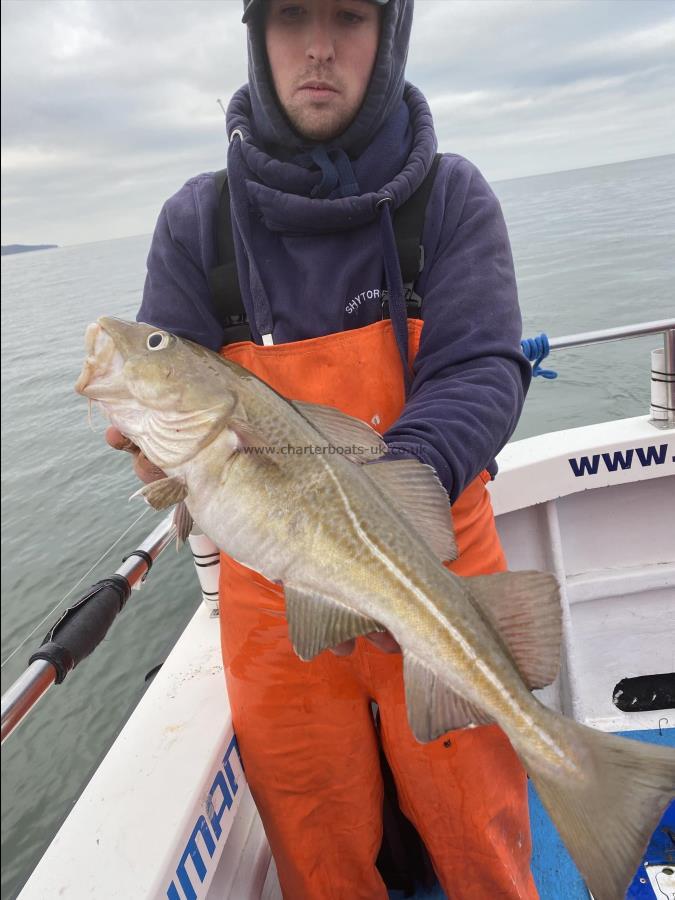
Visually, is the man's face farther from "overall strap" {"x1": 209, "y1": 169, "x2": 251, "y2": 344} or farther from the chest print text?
the chest print text

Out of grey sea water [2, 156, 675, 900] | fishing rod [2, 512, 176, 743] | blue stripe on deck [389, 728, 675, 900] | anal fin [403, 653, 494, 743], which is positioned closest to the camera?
anal fin [403, 653, 494, 743]

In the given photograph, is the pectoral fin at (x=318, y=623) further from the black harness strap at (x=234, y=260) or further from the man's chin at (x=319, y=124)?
the man's chin at (x=319, y=124)

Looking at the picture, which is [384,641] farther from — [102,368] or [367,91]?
[367,91]

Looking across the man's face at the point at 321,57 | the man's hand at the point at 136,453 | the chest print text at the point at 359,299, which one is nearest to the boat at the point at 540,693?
the man's hand at the point at 136,453

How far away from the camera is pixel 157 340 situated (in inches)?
72.0

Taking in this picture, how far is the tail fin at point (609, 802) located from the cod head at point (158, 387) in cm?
128

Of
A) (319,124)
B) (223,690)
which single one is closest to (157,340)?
(319,124)

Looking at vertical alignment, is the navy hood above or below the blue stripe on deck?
above

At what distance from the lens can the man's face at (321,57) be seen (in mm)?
2273

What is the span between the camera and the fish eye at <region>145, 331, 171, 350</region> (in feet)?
5.95

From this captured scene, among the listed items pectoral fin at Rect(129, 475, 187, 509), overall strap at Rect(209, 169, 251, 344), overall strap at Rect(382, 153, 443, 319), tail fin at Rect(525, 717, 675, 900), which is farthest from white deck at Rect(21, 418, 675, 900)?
overall strap at Rect(209, 169, 251, 344)

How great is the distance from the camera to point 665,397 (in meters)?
3.59

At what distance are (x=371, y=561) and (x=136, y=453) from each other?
989mm

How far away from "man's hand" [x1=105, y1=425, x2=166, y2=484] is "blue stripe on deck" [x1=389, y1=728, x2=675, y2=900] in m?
2.29
